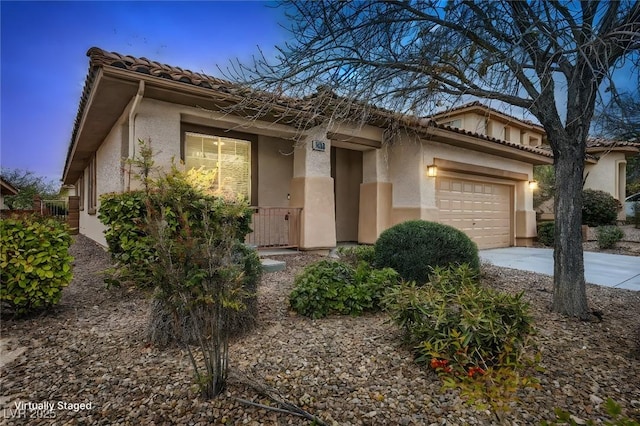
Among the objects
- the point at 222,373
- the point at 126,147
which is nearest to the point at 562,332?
the point at 222,373

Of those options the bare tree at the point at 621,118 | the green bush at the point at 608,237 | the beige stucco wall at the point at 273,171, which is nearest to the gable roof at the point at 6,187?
the beige stucco wall at the point at 273,171

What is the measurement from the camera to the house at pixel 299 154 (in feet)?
19.3

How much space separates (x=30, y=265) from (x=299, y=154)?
5639 millimetres

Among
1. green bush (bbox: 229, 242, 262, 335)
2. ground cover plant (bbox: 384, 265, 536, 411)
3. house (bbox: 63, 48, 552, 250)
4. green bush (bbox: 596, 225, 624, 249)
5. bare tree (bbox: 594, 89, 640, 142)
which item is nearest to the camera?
ground cover plant (bbox: 384, 265, 536, 411)

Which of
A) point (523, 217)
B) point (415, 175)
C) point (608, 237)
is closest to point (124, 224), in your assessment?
point (415, 175)

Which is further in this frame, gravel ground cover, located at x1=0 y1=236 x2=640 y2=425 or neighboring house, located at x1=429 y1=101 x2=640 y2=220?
neighboring house, located at x1=429 y1=101 x2=640 y2=220

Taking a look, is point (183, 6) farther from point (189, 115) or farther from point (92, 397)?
point (92, 397)

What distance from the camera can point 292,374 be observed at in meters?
2.64

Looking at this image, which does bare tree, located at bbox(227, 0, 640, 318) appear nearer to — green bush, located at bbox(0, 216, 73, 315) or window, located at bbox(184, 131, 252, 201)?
green bush, located at bbox(0, 216, 73, 315)

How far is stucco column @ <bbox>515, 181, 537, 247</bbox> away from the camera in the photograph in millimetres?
→ 12375

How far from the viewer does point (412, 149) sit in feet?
30.4

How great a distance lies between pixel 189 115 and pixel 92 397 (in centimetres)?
547
